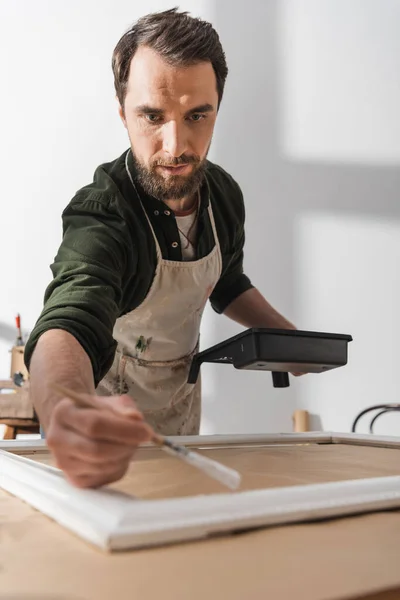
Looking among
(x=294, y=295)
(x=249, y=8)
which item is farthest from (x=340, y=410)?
(x=249, y=8)

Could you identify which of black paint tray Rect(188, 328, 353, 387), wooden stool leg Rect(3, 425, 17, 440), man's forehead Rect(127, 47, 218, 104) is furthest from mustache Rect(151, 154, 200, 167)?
wooden stool leg Rect(3, 425, 17, 440)

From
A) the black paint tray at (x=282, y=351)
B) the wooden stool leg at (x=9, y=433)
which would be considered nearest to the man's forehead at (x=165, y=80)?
the black paint tray at (x=282, y=351)

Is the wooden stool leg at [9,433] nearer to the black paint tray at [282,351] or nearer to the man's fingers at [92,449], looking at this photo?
the black paint tray at [282,351]

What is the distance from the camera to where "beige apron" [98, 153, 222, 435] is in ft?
4.71

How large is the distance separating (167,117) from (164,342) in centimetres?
53

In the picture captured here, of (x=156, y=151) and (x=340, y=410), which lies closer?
(x=156, y=151)

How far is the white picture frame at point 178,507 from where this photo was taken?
0.49 meters

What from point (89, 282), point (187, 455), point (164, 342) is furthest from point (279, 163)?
point (187, 455)

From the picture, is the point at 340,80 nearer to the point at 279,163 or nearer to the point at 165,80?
the point at 279,163

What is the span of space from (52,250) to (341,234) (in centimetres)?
116

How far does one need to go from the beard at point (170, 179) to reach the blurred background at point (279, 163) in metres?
1.07

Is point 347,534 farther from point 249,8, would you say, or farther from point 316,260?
point 249,8

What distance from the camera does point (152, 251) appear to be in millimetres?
1366

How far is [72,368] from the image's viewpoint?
843 mm
